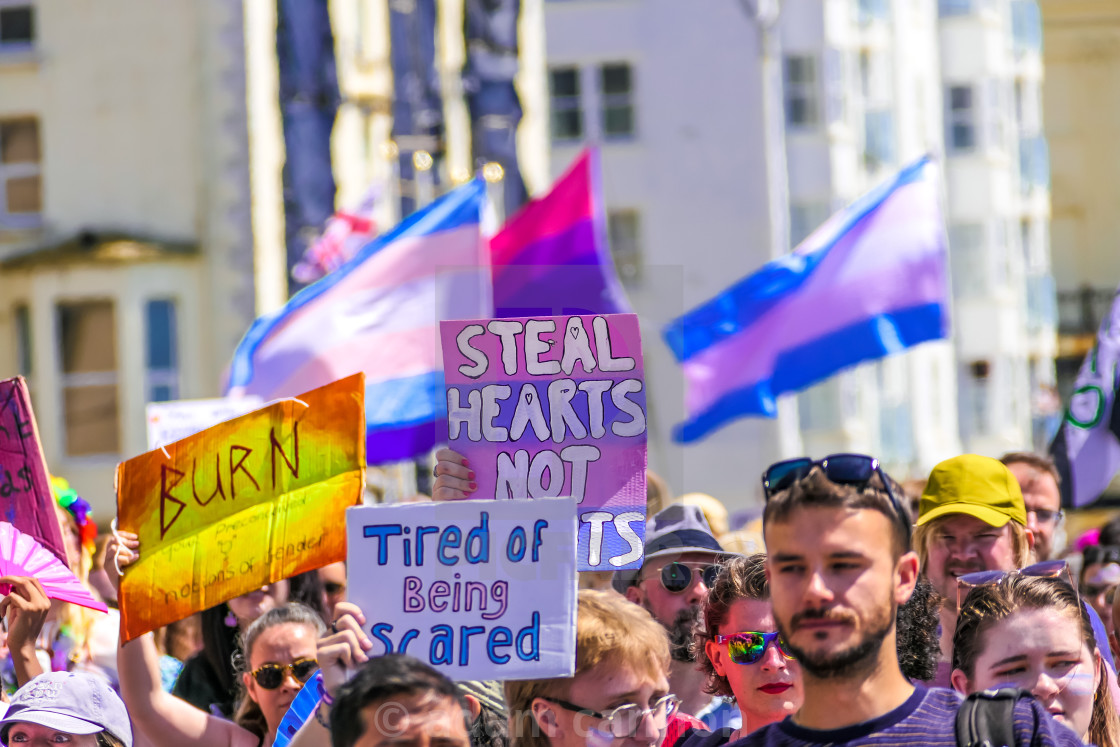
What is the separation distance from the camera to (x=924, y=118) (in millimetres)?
39531

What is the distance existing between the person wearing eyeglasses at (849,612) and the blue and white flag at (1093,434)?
5611 millimetres

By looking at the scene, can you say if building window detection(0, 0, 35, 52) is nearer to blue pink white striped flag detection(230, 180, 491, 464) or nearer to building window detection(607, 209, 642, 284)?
building window detection(607, 209, 642, 284)

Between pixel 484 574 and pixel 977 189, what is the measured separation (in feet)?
125

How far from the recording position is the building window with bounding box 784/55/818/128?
34.8 meters

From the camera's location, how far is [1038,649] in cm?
425

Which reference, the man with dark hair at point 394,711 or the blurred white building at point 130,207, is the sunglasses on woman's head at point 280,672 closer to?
the man with dark hair at point 394,711

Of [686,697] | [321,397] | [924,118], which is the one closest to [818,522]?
[321,397]

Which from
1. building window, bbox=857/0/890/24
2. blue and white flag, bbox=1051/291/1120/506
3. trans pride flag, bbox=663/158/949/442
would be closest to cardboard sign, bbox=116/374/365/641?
blue and white flag, bbox=1051/291/1120/506

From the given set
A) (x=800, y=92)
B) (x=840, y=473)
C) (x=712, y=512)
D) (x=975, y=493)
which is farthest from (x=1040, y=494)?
(x=800, y=92)

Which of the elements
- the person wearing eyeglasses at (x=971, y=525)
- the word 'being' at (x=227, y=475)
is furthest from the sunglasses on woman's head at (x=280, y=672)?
the person wearing eyeglasses at (x=971, y=525)

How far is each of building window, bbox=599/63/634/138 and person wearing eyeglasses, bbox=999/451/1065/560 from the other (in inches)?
1066

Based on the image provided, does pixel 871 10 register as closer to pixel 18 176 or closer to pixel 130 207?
pixel 130 207

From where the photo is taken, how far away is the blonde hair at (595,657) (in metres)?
4.26

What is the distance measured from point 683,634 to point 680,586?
16 cm
